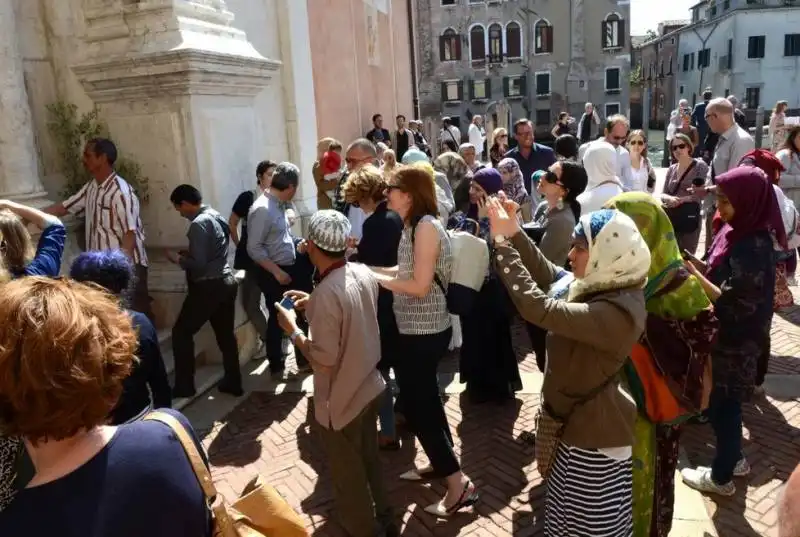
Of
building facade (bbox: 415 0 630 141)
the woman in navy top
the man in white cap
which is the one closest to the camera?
the man in white cap

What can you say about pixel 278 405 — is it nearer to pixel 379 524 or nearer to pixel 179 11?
pixel 379 524

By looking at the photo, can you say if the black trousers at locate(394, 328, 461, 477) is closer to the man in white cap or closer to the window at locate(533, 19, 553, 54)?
the man in white cap

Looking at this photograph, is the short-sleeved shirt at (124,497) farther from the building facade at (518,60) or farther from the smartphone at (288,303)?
the building facade at (518,60)

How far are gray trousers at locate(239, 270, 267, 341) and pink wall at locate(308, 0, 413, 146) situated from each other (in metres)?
5.79

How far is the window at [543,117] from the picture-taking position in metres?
44.3

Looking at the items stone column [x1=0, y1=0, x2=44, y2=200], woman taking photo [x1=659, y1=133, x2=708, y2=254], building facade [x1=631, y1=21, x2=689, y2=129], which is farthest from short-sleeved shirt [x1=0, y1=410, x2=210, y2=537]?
building facade [x1=631, y1=21, x2=689, y2=129]

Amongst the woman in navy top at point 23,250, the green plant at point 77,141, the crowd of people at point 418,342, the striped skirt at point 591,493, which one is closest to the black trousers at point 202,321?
the crowd of people at point 418,342

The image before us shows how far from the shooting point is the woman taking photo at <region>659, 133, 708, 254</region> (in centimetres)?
586

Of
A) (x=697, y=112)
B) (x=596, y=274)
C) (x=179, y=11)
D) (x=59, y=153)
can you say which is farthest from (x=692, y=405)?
(x=697, y=112)

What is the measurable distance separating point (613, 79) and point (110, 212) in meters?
44.1

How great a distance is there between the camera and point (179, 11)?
5262mm

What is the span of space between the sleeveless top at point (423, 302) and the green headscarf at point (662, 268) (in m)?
1.08

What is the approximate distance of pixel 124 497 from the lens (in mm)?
1405

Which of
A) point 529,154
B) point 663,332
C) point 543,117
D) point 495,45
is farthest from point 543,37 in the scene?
point 663,332
